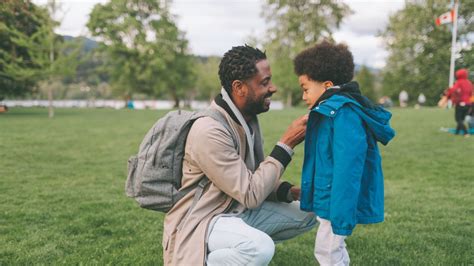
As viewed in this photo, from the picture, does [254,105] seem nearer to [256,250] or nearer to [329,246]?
[256,250]

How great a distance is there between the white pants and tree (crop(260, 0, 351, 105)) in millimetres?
47964

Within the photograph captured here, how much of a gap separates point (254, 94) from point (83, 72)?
280 ft

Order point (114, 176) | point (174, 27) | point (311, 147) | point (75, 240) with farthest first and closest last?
point (174, 27), point (114, 176), point (75, 240), point (311, 147)

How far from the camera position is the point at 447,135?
45.5ft

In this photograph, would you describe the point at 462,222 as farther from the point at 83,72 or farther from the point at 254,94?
the point at 83,72

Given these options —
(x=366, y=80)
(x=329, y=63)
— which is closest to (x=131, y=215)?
(x=329, y=63)

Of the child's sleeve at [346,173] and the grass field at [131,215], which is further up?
the child's sleeve at [346,173]

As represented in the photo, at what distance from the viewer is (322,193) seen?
2.82 m

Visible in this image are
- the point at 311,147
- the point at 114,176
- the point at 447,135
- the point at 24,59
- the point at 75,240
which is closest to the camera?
the point at 311,147

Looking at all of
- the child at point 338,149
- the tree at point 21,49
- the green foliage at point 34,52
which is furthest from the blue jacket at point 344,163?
the green foliage at point 34,52

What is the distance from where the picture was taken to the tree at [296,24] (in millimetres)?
51062

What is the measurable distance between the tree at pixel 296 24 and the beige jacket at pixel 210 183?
4836cm

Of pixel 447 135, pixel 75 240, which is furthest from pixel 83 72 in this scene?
pixel 75 240

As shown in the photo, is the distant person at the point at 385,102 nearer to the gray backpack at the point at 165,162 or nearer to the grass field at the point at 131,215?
the grass field at the point at 131,215
